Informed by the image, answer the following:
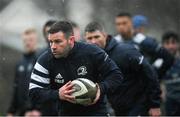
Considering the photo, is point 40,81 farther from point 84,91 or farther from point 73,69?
point 84,91

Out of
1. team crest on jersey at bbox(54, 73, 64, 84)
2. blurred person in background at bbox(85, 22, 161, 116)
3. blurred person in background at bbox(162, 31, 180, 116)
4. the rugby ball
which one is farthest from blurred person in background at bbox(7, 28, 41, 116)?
the rugby ball

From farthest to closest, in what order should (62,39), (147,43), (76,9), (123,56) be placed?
(76,9)
(147,43)
(123,56)
(62,39)

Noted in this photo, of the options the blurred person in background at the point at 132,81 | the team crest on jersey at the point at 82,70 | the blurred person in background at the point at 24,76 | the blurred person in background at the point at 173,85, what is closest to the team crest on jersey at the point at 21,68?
the blurred person in background at the point at 24,76

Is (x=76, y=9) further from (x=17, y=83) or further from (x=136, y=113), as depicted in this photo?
(x=136, y=113)

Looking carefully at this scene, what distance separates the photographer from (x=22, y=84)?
14.1m

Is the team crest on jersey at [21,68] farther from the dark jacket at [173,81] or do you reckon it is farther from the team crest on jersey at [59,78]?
the team crest on jersey at [59,78]

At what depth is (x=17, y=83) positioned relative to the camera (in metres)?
14.4

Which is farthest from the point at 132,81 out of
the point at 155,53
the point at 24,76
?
the point at 24,76

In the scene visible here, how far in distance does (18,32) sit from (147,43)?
4.94 metres

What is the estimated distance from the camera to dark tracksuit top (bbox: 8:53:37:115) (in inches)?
554

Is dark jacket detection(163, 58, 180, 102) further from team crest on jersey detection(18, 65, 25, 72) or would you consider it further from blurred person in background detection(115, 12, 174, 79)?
team crest on jersey detection(18, 65, 25, 72)

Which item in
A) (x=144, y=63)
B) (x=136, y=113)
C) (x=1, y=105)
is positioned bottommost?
(x=1, y=105)

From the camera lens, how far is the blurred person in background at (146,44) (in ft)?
44.9

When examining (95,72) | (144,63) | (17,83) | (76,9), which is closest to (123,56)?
(144,63)
